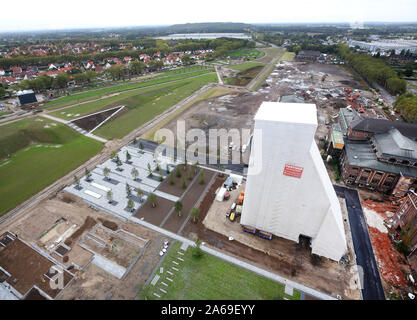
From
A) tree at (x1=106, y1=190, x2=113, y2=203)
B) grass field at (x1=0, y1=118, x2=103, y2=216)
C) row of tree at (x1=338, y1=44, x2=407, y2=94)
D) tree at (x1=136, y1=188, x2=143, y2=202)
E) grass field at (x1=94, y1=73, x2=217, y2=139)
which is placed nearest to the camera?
tree at (x1=106, y1=190, x2=113, y2=203)

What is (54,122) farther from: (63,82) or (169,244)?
(169,244)

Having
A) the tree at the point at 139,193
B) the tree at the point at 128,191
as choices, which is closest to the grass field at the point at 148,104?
the tree at the point at 128,191

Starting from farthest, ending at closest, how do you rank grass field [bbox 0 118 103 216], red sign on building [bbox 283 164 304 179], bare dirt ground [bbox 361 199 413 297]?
grass field [bbox 0 118 103 216] < bare dirt ground [bbox 361 199 413 297] < red sign on building [bbox 283 164 304 179]

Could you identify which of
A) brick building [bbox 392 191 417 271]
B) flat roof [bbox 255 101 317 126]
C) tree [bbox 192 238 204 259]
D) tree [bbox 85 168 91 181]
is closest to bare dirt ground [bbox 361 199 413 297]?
brick building [bbox 392 191 417 271]

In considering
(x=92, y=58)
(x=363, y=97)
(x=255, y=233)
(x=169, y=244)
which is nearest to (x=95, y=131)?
(x=169, y=244)

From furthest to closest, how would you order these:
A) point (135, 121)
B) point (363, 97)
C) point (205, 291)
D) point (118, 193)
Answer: point (363, 97) → point (135, 121) → point (118, 193) → point (205, 291)

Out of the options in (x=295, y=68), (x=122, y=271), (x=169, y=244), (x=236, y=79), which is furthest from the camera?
(x=295, y=68)
